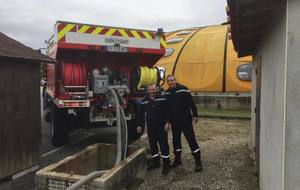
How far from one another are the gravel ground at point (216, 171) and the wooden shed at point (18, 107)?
2217 millimetres

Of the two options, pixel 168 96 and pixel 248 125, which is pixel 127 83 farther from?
pixel 248 125

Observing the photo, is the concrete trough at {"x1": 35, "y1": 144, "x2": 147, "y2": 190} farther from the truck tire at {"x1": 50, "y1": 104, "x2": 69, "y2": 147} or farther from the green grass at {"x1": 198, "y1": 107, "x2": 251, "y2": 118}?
the green grass at {"x1": 198, "y1": 107, "x2": 251, "y2": 118}

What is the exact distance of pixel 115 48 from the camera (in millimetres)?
9648

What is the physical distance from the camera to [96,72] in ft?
31.0

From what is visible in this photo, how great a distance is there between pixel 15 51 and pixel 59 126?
3.12 meters

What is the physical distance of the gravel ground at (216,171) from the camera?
6.52m

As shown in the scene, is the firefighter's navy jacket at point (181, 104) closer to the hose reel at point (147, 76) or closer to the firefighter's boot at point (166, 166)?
the firefighter's boot at point (166, 166)

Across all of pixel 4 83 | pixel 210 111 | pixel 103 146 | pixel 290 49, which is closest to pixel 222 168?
pixel 103 146

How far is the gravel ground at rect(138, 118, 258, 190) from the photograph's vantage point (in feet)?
21.4

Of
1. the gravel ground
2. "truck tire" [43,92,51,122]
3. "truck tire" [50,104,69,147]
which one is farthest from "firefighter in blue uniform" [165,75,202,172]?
"truck tire" [43,92,51,122]

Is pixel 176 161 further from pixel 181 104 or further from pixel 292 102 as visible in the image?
pixel 292 102

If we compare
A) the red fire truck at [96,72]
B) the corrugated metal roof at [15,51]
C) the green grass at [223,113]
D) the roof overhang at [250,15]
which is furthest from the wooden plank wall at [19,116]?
the green grass at [223,113]

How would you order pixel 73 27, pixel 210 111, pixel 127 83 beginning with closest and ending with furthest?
pixel 73 27 → pixel 127 83 → pixel 210 111

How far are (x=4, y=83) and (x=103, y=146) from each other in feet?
6.59
